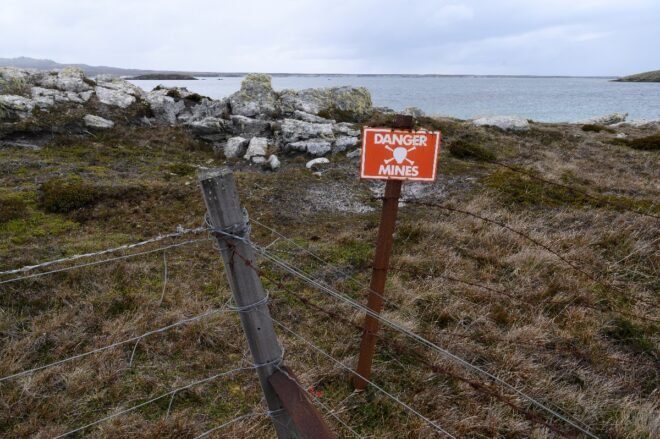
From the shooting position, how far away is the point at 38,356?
14.3ft

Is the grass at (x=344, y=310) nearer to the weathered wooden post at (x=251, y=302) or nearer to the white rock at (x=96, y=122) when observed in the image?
the weathered wooden post at (x=251, y=302)

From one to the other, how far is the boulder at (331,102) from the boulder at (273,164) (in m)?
6.58

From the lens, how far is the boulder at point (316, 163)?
43.9 ft

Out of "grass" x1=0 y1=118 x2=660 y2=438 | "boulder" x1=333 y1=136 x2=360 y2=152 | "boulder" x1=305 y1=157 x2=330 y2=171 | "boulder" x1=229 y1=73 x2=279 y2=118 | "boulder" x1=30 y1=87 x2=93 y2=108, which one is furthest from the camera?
"boulder" x1=229 y1=73 x2=279 y2=118

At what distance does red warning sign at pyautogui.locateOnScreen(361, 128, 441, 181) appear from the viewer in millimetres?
2975

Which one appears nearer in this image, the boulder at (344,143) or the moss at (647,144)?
the boulder at (344,143)

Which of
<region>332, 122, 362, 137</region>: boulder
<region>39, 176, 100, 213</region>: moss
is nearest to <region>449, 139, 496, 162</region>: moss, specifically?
<region>332, 122, 362, 137</region>: boulder

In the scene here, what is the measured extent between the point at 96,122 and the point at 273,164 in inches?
303

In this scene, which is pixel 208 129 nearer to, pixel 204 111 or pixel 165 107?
pixel 204 111

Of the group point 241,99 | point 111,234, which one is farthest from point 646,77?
point 111,234

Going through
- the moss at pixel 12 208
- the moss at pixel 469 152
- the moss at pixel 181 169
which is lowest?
the moss at pixel 12 208

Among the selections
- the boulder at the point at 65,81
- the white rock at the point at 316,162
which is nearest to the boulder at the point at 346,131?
the white rock at the point at 316,162

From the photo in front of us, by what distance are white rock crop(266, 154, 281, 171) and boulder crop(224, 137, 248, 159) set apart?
1626 millimetres

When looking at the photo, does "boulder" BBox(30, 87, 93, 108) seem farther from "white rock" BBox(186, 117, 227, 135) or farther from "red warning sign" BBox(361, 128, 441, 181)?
"red warning sign" BBox(361, 128, 441, 181)
